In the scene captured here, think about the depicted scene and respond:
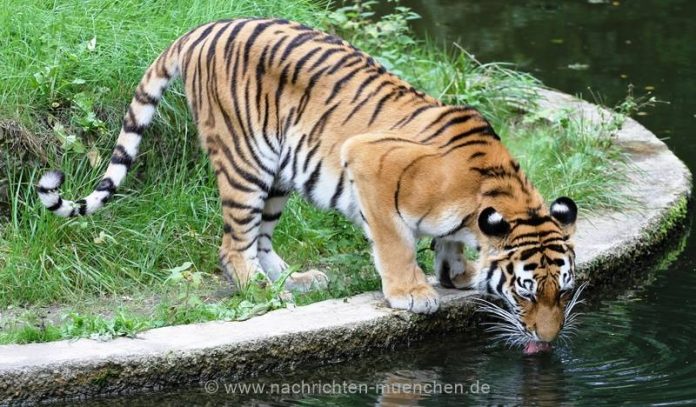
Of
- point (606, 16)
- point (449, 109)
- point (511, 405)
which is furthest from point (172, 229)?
point (606, 16)

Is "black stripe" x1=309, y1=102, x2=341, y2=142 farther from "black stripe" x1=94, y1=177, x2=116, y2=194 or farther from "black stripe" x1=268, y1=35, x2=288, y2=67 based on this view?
"black stripe" x1=94, y1=177, x2=116, y2=194

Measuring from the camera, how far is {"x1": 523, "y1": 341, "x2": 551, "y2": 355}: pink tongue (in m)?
5.90

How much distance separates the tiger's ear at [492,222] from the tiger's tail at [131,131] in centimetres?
186

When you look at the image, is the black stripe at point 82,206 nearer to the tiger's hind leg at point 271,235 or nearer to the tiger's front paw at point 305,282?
the tiger's hind leg at point 271,235

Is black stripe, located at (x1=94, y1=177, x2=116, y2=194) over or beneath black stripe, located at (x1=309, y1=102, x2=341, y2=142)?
beneath

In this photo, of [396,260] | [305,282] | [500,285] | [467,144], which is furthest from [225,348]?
[467,144]

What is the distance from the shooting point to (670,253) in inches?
300

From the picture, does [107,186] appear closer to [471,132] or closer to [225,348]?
[225,348]

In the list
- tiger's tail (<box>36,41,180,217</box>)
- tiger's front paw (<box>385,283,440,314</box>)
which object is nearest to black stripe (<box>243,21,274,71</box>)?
tiger's tail (<box>36,41,180,217</box>)

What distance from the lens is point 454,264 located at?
6398 millimetres

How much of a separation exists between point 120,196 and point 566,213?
246 centimetres

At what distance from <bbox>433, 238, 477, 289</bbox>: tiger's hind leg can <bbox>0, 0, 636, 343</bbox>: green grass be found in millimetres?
Result: 354

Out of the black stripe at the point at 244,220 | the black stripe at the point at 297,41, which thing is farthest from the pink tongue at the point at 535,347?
the black stripe at the point at 297,41

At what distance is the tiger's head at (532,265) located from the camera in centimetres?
569
